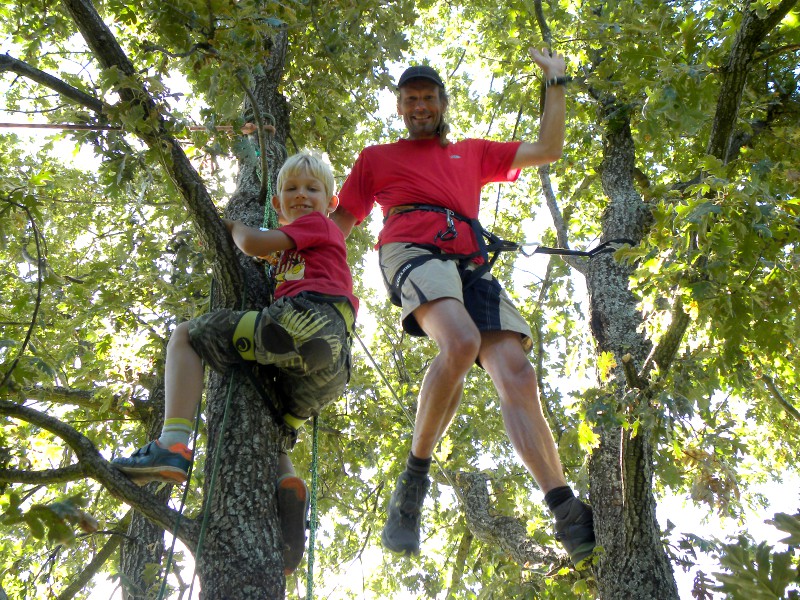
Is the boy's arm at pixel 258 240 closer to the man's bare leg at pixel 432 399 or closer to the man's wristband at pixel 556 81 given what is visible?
the man's bare leg at pixel 432 399

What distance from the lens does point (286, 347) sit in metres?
2.92

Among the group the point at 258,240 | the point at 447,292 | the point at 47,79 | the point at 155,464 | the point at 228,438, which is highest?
the point at 47,79

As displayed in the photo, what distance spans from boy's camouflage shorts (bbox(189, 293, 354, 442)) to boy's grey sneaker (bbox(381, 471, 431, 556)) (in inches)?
28.1

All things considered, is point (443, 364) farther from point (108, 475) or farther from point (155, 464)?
point (108, 475)

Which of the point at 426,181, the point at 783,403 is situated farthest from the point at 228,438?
the point at 783,403

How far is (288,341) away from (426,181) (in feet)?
4.23

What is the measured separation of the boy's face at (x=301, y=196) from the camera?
11.3ft

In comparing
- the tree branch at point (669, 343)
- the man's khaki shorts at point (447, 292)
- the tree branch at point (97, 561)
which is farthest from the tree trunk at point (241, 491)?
the tree branch at point (97, 561)

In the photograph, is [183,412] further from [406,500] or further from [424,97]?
[424,97]

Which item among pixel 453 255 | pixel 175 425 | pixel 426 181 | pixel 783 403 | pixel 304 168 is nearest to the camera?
pixel 175 425

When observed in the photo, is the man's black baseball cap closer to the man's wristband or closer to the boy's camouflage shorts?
the man's wristband

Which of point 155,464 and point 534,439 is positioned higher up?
point 534,439

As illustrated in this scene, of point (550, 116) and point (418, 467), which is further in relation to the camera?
point (550, 116)

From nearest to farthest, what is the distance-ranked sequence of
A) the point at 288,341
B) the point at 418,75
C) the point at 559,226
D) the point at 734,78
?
the point at 288,341 < the point at 734,78 < the point at 418,75 < the point at 559,226
